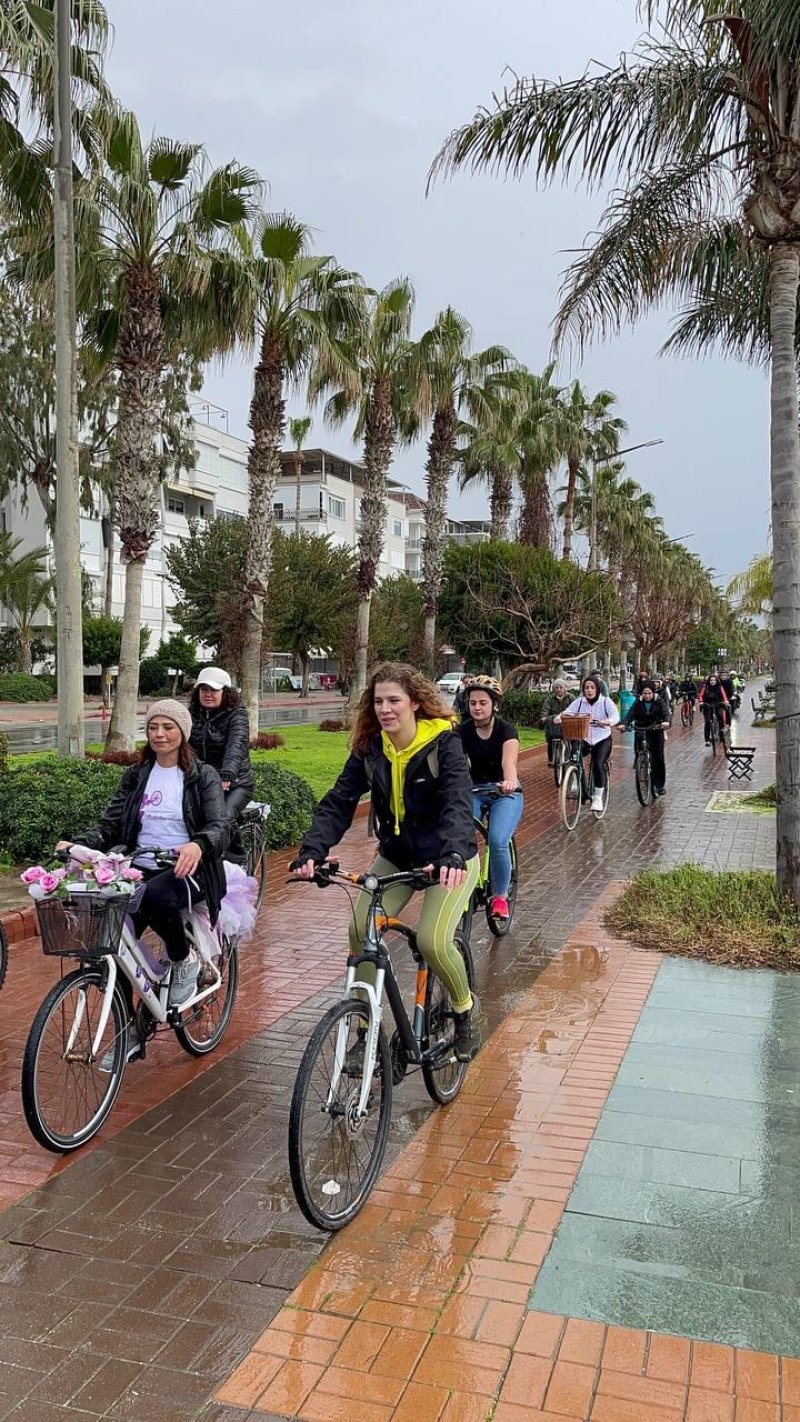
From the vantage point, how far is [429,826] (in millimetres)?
4242

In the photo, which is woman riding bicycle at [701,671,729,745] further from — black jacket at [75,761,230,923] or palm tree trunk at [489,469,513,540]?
black jacket at [75,761,230,923]

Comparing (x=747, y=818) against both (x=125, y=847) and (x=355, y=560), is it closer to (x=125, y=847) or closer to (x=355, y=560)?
(x=125, y=847)

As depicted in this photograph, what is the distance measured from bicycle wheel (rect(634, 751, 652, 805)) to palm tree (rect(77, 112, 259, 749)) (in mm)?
7287

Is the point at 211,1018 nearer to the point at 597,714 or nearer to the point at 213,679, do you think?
the point at 213,679

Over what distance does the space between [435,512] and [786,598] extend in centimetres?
2188

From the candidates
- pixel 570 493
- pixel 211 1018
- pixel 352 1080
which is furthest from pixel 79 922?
pixel 570 493

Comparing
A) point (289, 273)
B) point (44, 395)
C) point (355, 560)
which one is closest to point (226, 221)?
point (289, 273)

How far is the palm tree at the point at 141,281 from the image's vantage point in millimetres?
14727

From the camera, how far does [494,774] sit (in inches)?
279

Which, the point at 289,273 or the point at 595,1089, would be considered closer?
the point at 595,1089

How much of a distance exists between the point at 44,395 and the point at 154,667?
1283cm

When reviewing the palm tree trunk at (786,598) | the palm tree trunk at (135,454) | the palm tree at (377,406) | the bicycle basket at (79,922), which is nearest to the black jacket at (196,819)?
the bicycle basket at (79,922)

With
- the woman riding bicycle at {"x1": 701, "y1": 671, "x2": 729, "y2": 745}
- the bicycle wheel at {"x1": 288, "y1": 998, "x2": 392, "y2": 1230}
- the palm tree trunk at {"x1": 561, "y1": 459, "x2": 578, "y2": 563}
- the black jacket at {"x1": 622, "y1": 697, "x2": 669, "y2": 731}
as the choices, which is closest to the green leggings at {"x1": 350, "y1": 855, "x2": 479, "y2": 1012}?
the bicycle wheel at {"x1": 288, "y1": 998, "x2": 392, "y2": 1230}

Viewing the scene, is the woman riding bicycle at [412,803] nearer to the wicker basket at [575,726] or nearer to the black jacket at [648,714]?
the wicker basket at [575,726]
